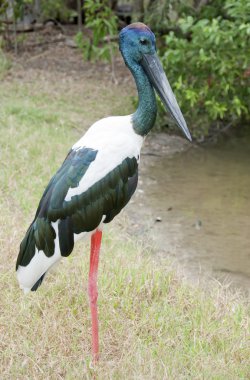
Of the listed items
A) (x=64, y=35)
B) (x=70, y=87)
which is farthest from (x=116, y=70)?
(x=64, y=35)

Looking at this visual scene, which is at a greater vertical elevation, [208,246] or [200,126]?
[208,246]

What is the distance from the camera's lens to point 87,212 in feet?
10.6

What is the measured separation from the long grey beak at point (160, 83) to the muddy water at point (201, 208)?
5.74 feet

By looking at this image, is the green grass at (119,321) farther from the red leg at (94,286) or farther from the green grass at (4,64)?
the green grass at (4,64)

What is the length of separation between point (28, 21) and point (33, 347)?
9.80 m

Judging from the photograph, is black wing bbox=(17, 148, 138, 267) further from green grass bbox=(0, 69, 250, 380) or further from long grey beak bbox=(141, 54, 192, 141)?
green grass bbox=(0, 69, 250, 380)

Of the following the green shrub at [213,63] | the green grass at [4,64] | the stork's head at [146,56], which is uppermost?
the stork's head at [146,56]

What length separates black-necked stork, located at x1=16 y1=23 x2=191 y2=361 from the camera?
3.19 m

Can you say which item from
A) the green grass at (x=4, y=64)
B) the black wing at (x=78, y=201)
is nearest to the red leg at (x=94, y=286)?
the black wing at (x=78, y=201)

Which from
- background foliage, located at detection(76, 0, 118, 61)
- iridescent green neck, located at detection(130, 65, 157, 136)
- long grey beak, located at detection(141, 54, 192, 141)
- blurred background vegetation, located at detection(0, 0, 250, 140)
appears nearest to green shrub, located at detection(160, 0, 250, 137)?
blurred background vegetation, located at detection(0, 0, 250, 140)

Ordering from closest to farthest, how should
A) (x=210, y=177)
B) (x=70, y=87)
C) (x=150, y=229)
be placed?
1. (x=150, y=229)
2. (x=210, y=177)
3. (x=70, y=87)

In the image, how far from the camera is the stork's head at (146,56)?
3299mm

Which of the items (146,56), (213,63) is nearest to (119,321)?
(146,56)

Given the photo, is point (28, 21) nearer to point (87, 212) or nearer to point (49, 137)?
point (49, 137)
